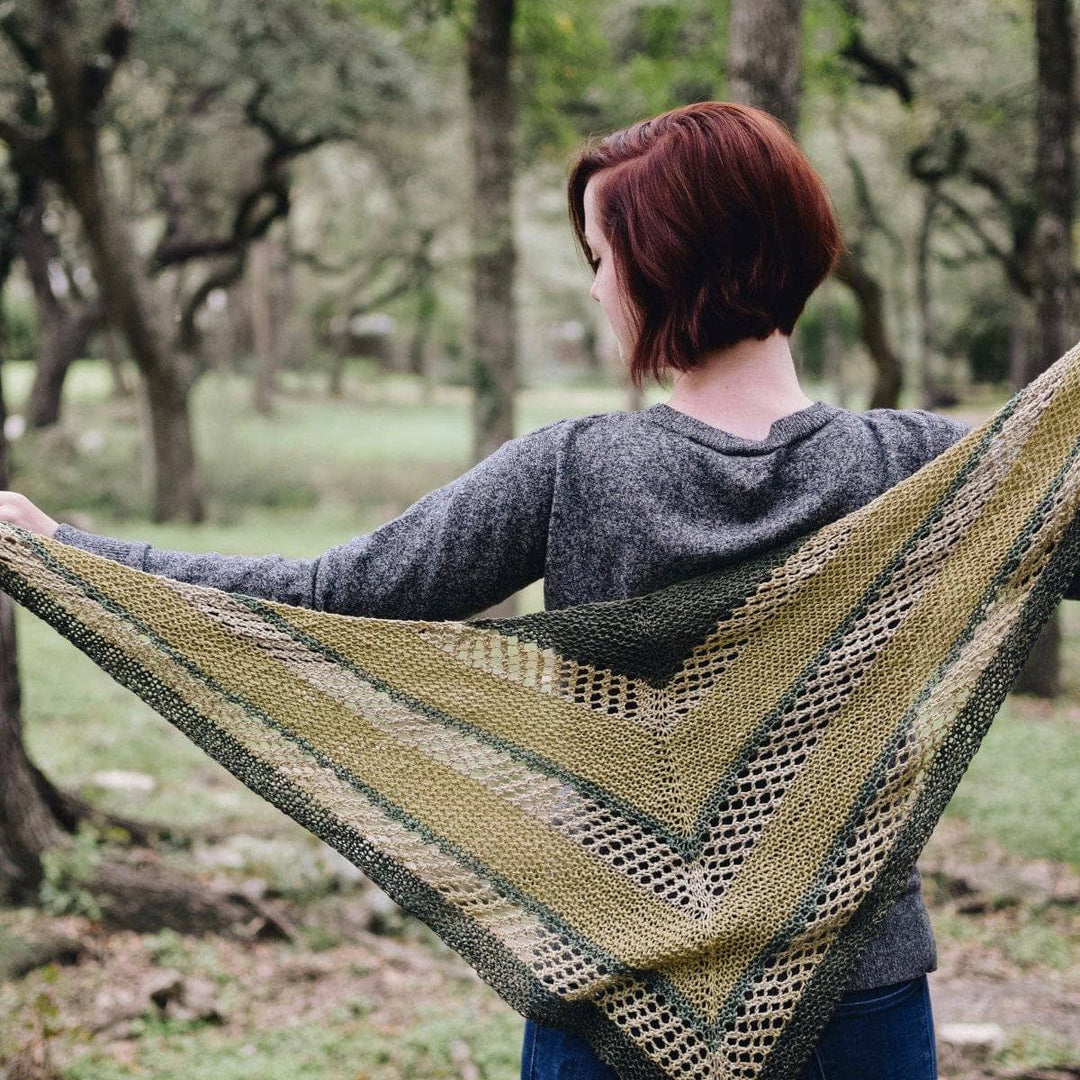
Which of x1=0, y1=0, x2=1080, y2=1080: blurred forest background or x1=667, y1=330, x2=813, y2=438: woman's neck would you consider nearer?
x1=667, y1=330, x2=813, y2=438: woman's neck

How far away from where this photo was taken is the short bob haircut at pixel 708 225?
4.56 feet

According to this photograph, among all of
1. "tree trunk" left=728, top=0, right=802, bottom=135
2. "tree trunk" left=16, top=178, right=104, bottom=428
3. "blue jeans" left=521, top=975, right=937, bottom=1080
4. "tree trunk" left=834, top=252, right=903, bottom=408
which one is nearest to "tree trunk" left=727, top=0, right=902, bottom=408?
"tree trunk" left=728, top=0, right=802, bottom=135

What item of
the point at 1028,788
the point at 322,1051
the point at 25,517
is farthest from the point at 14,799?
the point at 1028,788

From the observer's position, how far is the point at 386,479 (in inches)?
703

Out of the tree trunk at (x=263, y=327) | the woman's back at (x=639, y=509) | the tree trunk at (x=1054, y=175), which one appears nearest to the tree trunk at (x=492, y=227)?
the tree trunk at (x=1054, y=175)

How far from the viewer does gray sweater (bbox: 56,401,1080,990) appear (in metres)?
1.41

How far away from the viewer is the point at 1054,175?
267 inches

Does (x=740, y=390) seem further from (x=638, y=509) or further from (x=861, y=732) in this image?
(x=861, y=732)

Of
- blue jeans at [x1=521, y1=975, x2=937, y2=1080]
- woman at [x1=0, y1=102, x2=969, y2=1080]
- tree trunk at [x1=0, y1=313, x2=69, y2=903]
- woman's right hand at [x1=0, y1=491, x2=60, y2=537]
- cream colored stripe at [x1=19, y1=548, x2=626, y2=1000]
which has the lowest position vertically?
tree trunk at [x1=0, y1=313, x2=69, y2=903]

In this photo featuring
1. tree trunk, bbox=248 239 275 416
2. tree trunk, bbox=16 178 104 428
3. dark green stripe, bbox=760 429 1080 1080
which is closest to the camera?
dark green stripe, bbox=760 429 1080 1080

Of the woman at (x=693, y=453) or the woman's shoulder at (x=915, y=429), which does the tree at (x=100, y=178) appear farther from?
the woman's shoulder at (x=915, y=429)

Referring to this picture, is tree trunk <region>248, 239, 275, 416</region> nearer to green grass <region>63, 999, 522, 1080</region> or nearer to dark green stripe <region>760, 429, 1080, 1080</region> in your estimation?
green grass <region>63, 999, 522, 1080</region>

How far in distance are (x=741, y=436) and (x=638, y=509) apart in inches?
5.9

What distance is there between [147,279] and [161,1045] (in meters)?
9.81
